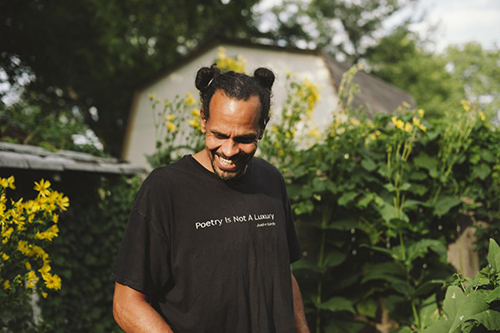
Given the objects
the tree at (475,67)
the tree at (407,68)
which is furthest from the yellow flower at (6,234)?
the tree at (475,67)

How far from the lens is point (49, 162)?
3.51 m

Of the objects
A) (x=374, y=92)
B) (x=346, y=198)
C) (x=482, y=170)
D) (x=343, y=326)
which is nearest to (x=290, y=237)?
(x=346, y=198)

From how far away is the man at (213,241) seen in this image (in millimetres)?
1655

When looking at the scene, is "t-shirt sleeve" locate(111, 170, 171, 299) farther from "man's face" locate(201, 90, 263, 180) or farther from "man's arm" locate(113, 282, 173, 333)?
"man's face" locate(201, 90, 263, 180)

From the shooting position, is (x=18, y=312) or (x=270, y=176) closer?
(x=270, y=176)

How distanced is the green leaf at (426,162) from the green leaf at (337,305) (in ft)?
3.76

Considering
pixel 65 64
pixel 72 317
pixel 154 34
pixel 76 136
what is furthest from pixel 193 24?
pixel 72 317

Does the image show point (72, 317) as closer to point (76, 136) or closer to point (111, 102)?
point (76, 136)

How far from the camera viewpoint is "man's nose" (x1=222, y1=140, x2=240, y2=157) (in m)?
1.80

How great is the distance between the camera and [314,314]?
3.52 m

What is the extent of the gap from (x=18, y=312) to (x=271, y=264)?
2335mm

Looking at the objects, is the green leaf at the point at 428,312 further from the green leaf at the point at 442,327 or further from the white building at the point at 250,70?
the white building at the point at 250,70

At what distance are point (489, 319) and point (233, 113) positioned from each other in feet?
4.32

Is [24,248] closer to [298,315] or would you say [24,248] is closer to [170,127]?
[298,315]
